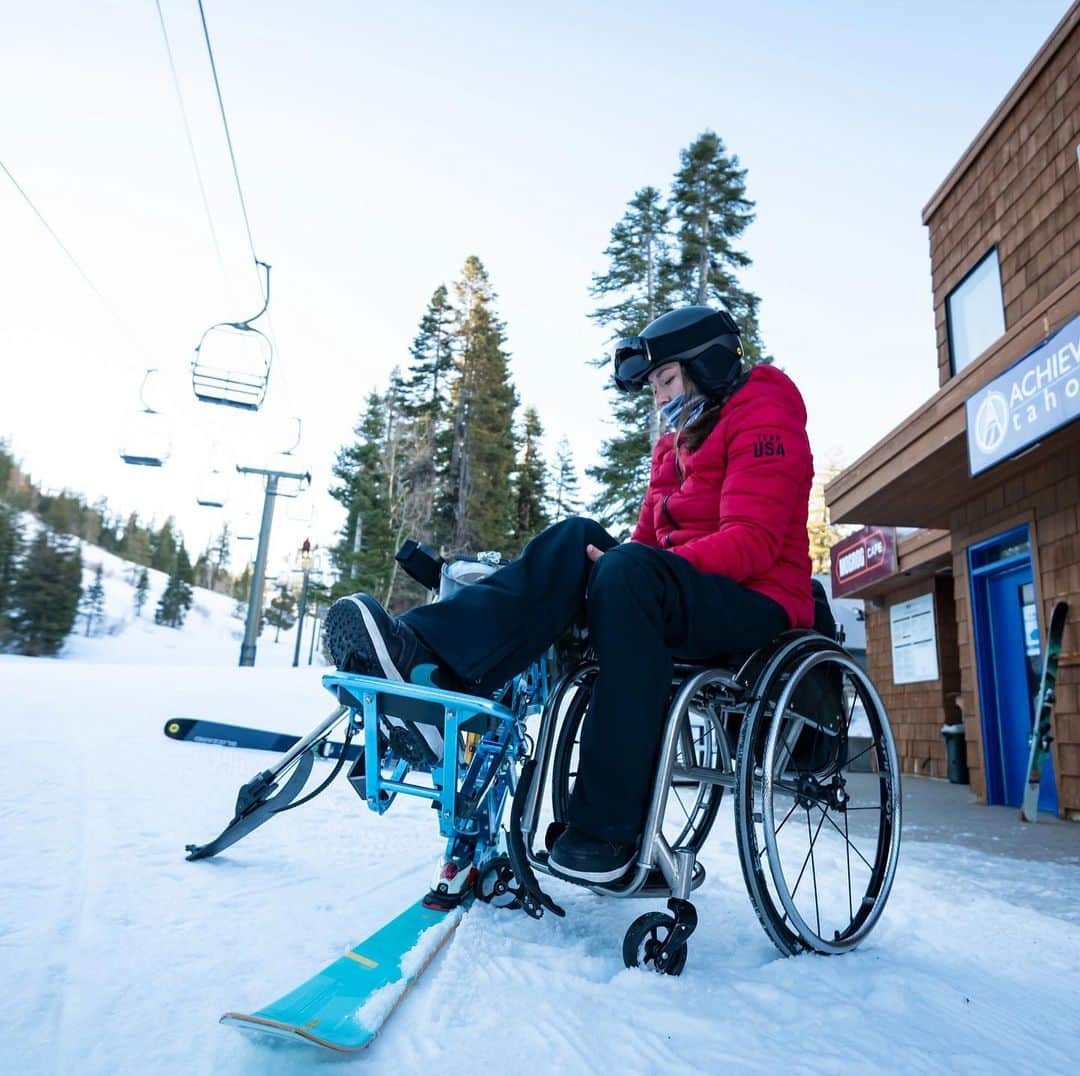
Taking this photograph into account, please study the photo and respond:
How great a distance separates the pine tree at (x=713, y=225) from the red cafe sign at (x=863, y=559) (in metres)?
8.69

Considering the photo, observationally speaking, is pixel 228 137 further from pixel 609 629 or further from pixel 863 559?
pixel 863 559

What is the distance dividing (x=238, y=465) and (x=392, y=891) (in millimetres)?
15086

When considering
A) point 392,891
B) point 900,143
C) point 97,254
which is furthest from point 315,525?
point 392,891

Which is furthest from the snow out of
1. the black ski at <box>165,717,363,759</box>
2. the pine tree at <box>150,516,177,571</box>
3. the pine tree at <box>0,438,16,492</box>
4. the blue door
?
the pine tree at <box>150,516,177,571</box>

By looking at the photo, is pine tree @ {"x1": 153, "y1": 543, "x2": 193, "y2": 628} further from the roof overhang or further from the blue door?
the blue door

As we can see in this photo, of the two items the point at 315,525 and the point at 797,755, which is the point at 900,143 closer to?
the point at 797,755

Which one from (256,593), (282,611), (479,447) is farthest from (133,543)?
(256,593)

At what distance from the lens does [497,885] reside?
2012 mm

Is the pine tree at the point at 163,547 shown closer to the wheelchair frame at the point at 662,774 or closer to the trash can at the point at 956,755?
the trash can at the point at 956,755

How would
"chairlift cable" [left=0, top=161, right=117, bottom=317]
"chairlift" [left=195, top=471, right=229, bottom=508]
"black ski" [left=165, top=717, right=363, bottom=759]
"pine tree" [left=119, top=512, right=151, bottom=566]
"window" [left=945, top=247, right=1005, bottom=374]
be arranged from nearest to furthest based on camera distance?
1. "black ski" [left=165, top=717, right=363, bottom=759]
2. "window" [left=945, top=247, right=1005, bottom=374]
3. "chairlift cable" [left=0, top=161, right=117, bottom=317]
4. "chairlift" [left=195, top=471, right=229, bottom=508]
5. "pine tree" [left=119, top=512, right=151, bottom=566]

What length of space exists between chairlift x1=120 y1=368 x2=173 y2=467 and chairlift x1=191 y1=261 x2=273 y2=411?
2.31m

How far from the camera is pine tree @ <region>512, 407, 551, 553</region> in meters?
38.4

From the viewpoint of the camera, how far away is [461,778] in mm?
2064

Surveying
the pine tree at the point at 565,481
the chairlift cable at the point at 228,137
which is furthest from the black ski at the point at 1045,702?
the pine tree at the point at 565,481
